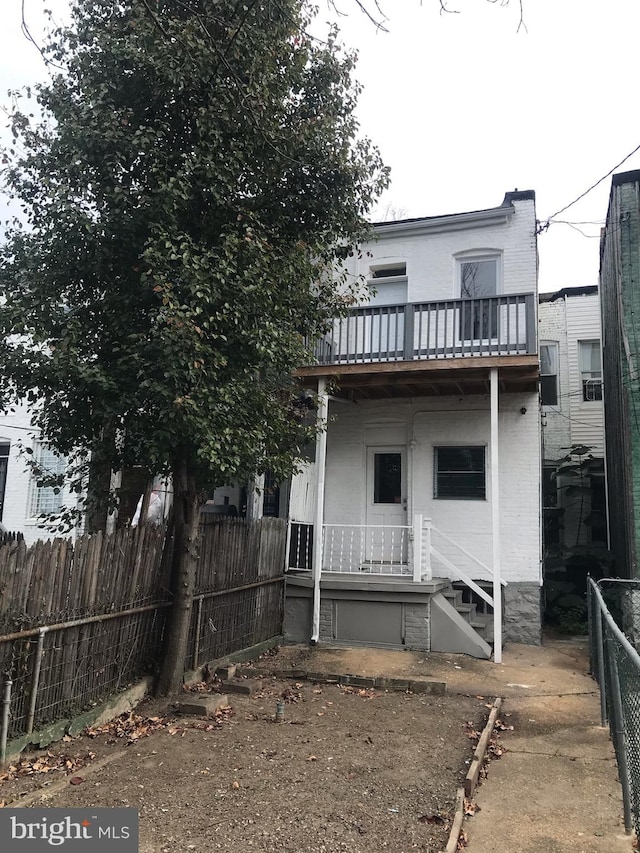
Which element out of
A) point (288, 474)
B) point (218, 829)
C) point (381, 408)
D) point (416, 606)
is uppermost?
point (381, 408)

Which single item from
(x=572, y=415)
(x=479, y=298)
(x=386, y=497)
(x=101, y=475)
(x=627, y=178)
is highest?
(x=627, y=178)

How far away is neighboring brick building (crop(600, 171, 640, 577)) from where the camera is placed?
952 centimetres

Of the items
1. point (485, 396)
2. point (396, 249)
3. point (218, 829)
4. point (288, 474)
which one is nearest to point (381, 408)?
point (485, 396)

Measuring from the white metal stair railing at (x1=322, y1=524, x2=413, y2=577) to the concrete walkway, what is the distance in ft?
5.90

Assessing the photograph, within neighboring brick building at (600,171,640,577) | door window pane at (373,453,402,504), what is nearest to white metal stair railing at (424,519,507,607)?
door window pane at (373,453,402,504)

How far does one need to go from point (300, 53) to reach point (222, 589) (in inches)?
251

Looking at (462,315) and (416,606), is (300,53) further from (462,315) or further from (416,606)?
(416,606)

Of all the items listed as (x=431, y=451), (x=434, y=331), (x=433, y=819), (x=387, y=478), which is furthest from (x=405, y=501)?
(x=433, y=819)

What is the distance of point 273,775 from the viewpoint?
4582mm

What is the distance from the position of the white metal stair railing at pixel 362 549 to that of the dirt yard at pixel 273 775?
13.6 ft

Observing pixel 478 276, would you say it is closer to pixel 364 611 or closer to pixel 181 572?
pixel 364 611

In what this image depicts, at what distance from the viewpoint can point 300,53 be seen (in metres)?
6.70

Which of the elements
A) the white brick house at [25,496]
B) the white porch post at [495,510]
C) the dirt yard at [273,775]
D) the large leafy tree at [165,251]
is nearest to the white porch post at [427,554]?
the white porch post at [495,510]

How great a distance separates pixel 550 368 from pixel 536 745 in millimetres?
12223
